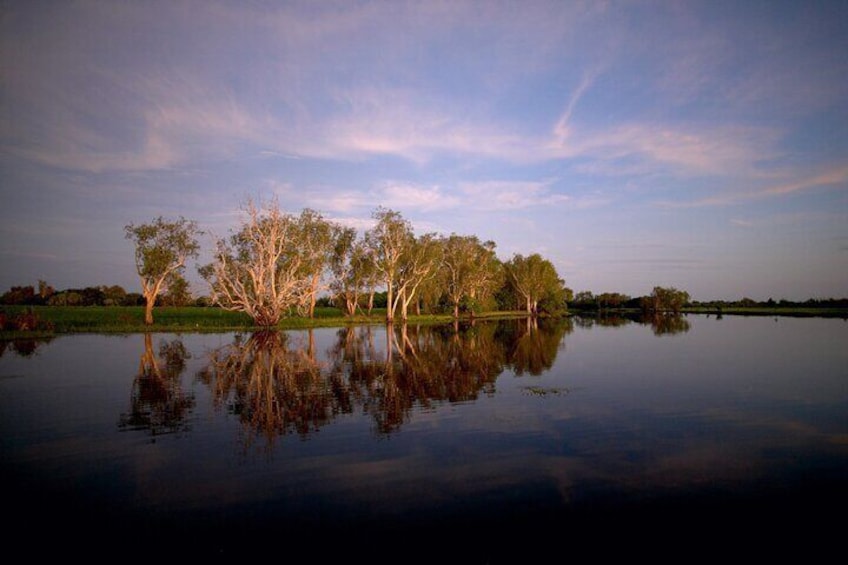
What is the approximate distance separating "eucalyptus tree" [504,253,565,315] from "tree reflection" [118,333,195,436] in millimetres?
94638

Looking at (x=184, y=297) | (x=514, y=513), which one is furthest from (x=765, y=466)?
(x=184, y=297)

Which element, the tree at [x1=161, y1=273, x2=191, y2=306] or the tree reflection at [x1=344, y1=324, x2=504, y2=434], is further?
the tree at [x1=161, y1=273, x2=191, y2=306]

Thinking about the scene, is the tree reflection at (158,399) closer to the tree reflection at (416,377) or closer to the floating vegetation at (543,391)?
the tree reflection at (416,377)

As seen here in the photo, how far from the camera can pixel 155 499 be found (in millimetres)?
8352

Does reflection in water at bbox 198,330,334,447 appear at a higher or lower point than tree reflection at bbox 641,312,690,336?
lower

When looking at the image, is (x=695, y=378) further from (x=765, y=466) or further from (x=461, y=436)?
(x=461, y=436)

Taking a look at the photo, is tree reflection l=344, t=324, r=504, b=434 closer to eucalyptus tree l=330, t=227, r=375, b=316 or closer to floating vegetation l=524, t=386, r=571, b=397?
floating vegetation l=524, t=386, r=571, b=397

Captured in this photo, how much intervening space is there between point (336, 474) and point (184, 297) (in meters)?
57.6

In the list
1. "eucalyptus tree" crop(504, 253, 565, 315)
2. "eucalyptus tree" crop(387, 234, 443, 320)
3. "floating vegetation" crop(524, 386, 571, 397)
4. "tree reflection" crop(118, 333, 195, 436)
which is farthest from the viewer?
"eucalyptus tree" crop(504, 253, 565, 315)

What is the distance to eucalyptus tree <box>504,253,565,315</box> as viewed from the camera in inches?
4397

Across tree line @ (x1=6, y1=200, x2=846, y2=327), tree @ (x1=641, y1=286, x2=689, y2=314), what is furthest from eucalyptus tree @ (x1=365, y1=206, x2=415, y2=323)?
tree @ (x1=641, y1=286, x2=689, y2=314)

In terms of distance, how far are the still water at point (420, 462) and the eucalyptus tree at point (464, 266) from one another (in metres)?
65.9

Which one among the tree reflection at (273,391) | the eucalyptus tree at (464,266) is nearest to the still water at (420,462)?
the tree reflection at (273,391)

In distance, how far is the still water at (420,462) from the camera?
279 inches
